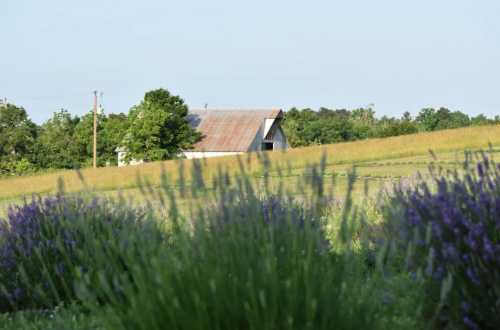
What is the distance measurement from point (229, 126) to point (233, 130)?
0.78m

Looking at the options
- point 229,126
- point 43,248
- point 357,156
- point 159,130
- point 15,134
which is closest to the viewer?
point 43,248

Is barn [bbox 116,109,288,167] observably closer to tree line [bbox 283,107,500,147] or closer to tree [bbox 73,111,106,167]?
tree [bbox 73,111,106,167]

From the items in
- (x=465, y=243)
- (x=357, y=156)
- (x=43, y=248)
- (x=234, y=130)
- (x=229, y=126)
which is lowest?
(x=43, y=248)

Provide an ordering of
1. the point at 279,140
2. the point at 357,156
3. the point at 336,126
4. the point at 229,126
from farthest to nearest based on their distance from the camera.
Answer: the point at 336,126
the point at 279,140
the point at 229,126
the point at 357,156

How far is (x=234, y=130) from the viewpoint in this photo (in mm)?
55938

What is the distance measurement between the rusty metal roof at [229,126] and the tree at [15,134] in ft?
42.1

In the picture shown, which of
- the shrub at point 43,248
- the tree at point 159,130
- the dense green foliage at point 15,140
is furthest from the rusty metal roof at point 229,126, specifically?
the shrub at point 43,248

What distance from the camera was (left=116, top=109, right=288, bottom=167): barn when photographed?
54438 mm

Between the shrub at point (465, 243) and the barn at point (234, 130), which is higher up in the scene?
the barn at point (234, 130)

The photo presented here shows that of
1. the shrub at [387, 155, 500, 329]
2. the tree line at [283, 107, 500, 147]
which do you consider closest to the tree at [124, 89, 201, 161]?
the tree line at [283, 107, 500, 147]

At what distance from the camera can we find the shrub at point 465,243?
3547 millimetres

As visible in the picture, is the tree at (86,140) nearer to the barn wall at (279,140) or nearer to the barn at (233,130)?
the barn at (233,130)

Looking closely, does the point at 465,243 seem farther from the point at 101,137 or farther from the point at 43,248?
the point at 101,137

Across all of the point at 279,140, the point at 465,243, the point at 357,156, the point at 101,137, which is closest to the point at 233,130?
the point at 279,140
